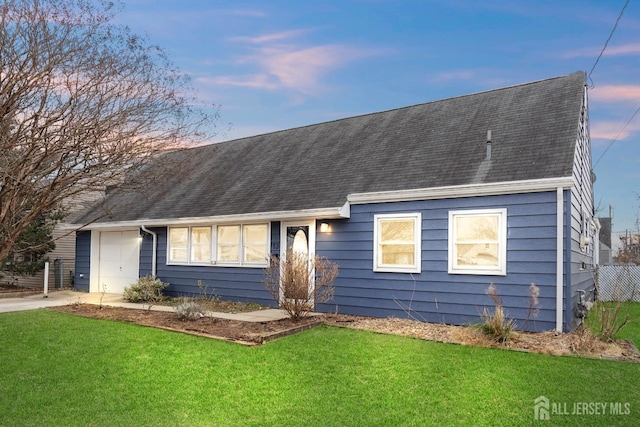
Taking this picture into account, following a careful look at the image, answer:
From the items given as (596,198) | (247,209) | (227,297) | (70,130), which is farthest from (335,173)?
(596,198)

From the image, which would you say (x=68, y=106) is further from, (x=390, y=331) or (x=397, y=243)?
(x=397, y=243)

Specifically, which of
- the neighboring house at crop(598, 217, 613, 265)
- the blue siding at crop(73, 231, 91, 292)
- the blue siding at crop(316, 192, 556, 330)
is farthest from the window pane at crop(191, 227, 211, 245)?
the neighboring house at crop(598, 217, 613, 265)

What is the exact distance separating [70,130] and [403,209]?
6928 millimetres

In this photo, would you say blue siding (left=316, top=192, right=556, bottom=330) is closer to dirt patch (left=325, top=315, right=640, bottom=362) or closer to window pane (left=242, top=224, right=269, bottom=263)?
dirt patch (left=325, top=315, right=640, bottom=362)

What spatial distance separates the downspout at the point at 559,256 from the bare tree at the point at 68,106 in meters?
6.35

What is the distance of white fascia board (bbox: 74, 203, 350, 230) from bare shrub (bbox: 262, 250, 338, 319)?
1.03 meters

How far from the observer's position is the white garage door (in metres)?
14.5

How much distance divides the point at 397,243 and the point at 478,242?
1.68m

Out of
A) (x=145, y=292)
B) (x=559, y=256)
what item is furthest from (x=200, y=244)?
(x=559, y=256)

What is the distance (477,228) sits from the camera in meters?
8.53

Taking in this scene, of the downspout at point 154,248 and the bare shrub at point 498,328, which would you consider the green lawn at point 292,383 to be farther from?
the downspout at point 154,248

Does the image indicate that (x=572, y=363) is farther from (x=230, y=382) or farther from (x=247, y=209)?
(x=247, y=209)

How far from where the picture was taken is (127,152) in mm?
3932

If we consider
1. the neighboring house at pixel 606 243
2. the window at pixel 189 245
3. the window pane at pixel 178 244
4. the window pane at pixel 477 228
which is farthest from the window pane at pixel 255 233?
the neighboring house at pixel 606 243
